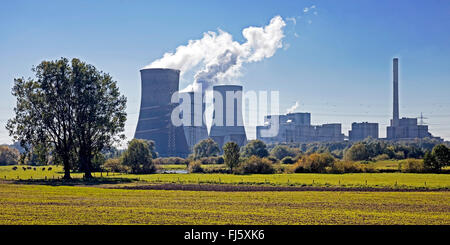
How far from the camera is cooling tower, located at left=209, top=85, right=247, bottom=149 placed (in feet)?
319

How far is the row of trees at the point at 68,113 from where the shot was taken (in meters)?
41.7

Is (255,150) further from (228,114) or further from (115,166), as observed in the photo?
(115,166)

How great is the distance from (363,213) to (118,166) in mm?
45323

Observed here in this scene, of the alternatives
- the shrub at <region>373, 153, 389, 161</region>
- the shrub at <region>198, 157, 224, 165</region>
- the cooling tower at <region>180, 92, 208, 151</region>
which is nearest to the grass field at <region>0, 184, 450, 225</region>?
the shrub at <region>198, 157, 224, 165</region>

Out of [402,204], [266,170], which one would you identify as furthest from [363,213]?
[266,170]

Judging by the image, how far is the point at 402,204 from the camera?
2111cm

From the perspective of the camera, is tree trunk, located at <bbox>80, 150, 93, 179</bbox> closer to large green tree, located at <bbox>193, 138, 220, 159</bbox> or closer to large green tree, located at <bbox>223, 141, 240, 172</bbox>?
large green tree, located at <bbox>223, 141, 240, 172</bbox>

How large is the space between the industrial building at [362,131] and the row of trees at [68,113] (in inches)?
6237

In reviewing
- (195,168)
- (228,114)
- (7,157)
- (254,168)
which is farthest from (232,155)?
(7,157)

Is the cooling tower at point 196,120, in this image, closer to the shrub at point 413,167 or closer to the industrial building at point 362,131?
the shrub at point 413,167

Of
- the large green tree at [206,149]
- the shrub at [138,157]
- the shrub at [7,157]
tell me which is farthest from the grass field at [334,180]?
the shrub at [7,157]

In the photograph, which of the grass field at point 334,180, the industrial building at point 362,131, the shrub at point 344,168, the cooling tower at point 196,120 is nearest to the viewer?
the grass field at point 334,180

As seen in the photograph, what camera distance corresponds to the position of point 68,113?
43.0m

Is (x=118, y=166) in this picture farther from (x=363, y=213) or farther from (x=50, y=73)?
(x=363, y=213)
